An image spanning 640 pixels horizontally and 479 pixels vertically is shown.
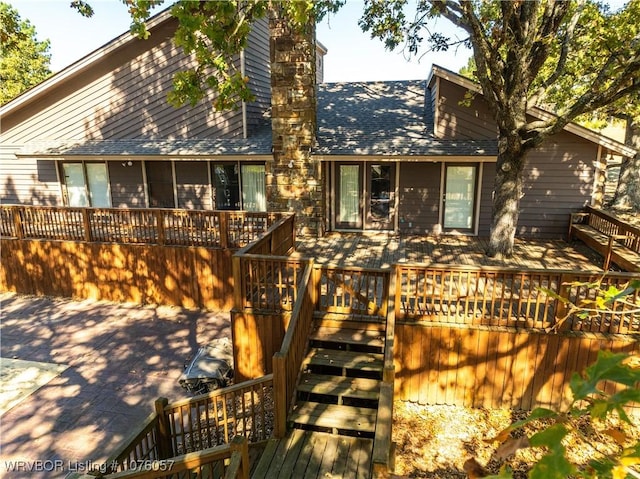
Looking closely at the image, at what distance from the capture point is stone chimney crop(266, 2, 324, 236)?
10473mm

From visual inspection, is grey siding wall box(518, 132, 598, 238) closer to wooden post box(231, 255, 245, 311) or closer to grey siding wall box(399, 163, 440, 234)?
grey siding wall box(399, 163, 440, 234)

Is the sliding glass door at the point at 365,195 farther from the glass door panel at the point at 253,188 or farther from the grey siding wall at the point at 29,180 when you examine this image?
the grey siding wall at the point at 29,180

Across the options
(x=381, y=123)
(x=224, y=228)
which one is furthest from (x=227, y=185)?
(x=381, y=123)

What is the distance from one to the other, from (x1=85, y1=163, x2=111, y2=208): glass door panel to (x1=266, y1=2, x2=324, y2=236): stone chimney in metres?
6.13

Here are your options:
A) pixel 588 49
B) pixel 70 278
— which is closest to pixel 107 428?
pixel 70 278

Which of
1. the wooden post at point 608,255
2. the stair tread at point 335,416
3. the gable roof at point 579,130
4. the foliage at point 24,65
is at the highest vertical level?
the foliage at point 24,65

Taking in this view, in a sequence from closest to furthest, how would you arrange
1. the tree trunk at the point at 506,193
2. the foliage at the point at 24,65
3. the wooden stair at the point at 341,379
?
the wooden stair at the point at 341,379 < the tree trunk at the point at 506,193 < the foliage at the point at 24,65

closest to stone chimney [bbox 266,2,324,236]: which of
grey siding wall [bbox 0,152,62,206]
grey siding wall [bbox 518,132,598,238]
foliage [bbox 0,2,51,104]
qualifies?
grey siding wall [bbox 518,132,598,238]

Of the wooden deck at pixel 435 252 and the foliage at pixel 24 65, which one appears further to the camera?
the foliage at pixel 24 65

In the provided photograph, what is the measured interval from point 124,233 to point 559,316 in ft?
29.7

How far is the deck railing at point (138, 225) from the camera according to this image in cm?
924

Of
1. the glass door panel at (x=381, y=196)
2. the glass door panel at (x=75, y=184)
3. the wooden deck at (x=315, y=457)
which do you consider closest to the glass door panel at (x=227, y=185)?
the glass door panel at (x=381, y=196)

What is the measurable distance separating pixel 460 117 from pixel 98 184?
11501 mm

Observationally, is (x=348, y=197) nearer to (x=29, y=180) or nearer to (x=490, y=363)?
(x=490, y=363)
